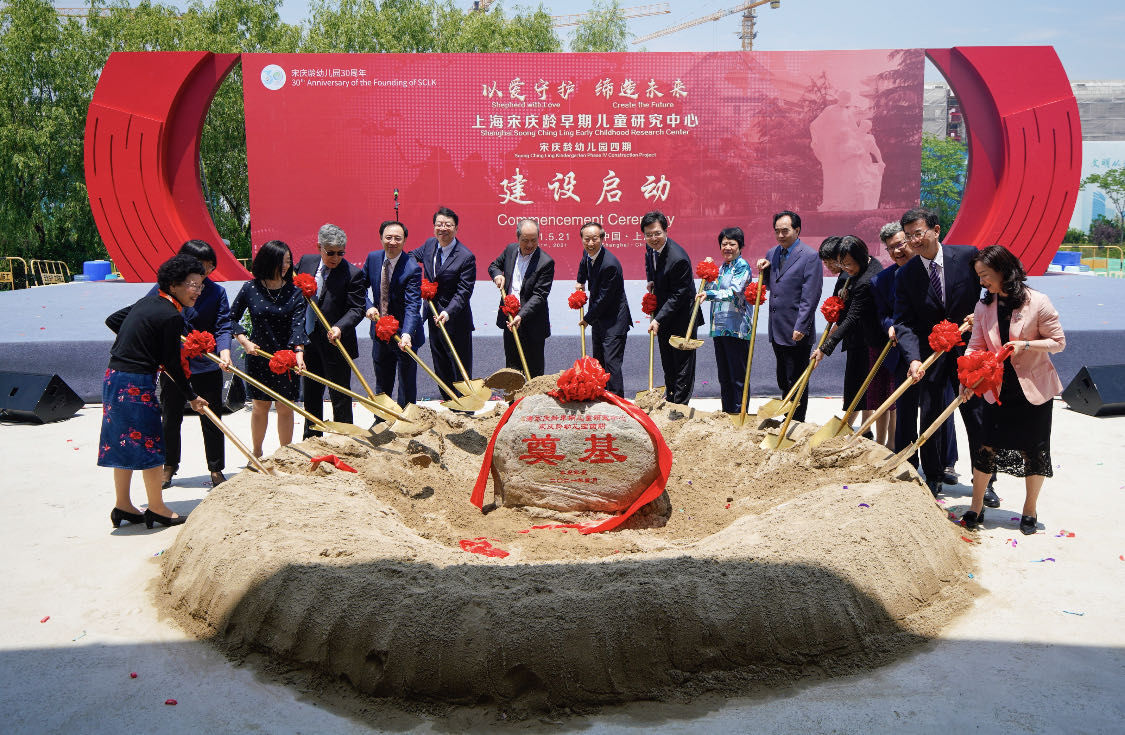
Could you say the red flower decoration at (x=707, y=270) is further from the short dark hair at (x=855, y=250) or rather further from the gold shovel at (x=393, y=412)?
the gold shovel at (x=393, y=412)

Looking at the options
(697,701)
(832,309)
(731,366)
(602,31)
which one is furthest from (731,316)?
(602,31)

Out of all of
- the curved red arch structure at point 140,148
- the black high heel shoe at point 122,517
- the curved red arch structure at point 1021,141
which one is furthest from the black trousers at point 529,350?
the curved red arch structure at point 1021,141

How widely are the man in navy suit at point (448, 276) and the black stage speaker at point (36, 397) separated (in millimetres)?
3021

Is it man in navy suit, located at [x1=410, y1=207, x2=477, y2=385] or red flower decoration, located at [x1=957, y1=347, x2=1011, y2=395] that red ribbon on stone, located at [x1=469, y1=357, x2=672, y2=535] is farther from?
man in navy suit, located at [x1=410, y1=207, x2=477, y2=385]

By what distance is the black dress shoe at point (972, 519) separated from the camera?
3812 millimetres

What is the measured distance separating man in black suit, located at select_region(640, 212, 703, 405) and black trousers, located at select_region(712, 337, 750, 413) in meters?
0.20

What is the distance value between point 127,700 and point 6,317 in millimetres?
7660

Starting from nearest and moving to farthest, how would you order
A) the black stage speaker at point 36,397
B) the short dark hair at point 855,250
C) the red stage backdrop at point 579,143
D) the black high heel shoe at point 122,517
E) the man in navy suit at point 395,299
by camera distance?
the black high heel shoe at point 122,517 → the short dark hair at point 855,250 → the man in navy suit at point 395,299 → the black stage speaker at point 36,397 → the red stage backdrop at point 579,143

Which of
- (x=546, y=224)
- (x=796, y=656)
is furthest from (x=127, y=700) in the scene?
(x=546, y=224)

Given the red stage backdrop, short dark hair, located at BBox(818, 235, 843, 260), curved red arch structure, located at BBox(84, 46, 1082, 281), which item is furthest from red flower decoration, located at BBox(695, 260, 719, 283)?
curved red arch structure, located at BBox(84, 46, 1082, 281)

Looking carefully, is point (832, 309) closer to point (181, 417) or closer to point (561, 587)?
point (561, 587)

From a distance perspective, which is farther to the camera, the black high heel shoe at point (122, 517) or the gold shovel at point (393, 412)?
the gold shovel at point (393, 412)

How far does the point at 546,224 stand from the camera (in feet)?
36.8

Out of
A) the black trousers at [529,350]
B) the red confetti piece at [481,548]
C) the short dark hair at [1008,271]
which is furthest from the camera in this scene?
the black trousers at [529,350]
